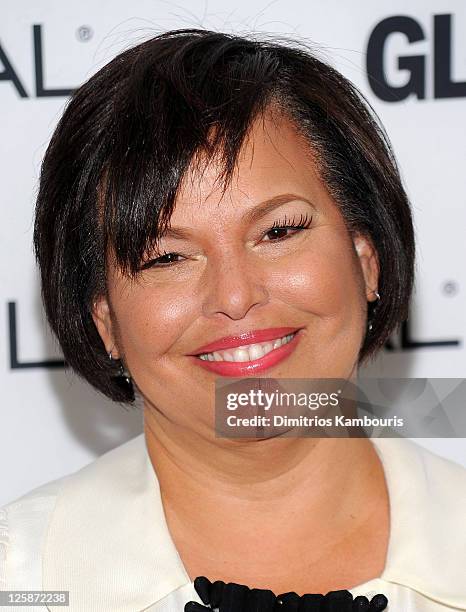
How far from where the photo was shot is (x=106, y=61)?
2086 millimetres

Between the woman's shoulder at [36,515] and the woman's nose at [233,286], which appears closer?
the woman's nose at [233,286]

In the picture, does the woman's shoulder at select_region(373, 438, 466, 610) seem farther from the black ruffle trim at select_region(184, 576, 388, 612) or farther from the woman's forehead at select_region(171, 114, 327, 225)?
the woman's forehead at select_region(171, 114, 327, 225)

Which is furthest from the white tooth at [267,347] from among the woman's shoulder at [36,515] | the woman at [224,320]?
the woman's shoulder at [36,515]

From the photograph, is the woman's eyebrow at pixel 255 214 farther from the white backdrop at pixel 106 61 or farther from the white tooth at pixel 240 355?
the white backdrop at pixel 106 61

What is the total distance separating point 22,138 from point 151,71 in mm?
719

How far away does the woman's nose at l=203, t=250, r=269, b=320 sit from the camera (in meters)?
1.33

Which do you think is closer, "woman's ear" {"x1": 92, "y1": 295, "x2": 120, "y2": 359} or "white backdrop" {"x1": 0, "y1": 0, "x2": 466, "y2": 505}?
"woman's ear" {"x1": 92, "y1": 295, "x2": 120, "y2": 359}

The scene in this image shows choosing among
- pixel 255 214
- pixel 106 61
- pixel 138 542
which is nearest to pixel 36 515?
pixel 138 542

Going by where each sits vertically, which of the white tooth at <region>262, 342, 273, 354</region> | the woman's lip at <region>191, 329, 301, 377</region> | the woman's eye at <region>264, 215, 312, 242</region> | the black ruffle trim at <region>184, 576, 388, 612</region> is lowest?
the black ruffle trim at <region>184, 576, 388, 612</region>

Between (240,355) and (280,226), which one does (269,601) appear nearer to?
(240,355)

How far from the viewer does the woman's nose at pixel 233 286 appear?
133cm

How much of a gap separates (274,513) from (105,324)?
0.39m

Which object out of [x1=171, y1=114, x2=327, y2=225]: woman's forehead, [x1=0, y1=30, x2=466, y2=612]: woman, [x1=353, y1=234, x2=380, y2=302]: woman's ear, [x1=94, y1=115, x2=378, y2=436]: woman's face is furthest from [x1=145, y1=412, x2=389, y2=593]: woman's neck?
[x1=171, y1=114, x2=327, y2=225]: woman's forehead

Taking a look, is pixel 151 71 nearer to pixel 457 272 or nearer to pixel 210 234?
pixel 210 234
